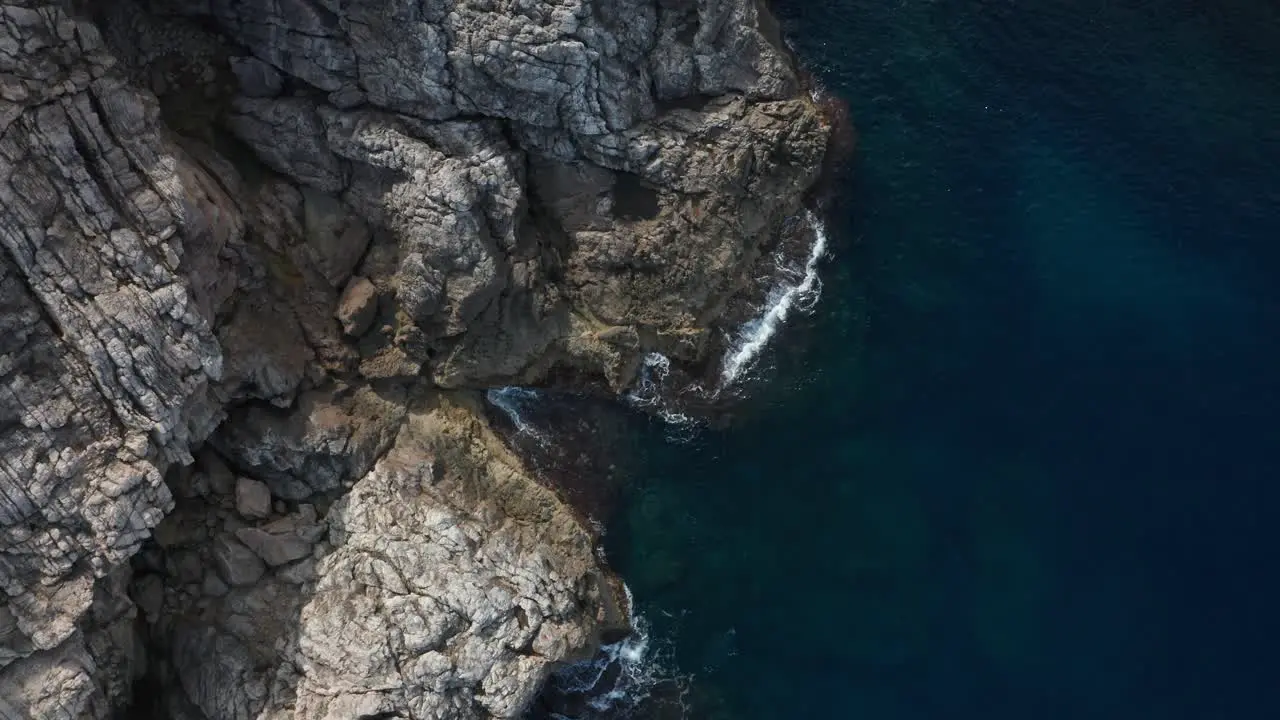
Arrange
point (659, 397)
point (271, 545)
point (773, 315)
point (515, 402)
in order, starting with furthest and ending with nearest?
1. point (773, 315)
2. point (659, 397)
3. point (515, 402)
4. point (271, 545)

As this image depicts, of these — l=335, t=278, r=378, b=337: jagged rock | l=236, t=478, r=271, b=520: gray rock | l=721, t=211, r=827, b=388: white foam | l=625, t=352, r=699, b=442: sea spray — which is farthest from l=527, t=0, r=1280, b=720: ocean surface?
l=236, t=478, r=271, b=520: gray rock

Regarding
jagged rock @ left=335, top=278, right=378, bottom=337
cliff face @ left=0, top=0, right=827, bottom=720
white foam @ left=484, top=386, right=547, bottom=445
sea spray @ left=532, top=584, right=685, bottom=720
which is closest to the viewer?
cliff face @ left=0, top=0, right=827, bottom=720

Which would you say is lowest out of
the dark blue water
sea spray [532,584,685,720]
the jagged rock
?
sea spray [532,584,685,720]

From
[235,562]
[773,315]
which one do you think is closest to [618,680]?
[235,562]

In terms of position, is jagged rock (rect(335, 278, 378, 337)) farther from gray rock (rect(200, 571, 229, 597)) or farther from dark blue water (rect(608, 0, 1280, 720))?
dark blue water (rect(608, 0, 1280, 720))

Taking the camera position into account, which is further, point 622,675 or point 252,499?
point 622,675

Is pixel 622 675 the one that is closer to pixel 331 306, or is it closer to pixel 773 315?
pixel 773 315
